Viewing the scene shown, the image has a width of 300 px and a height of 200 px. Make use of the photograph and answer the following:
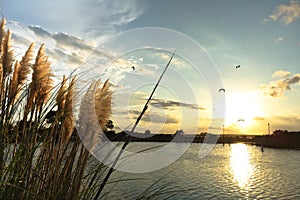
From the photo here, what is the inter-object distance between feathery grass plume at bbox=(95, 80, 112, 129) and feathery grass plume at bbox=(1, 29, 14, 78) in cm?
140

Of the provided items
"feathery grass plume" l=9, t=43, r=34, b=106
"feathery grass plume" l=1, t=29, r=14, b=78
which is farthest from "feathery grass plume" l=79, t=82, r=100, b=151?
"feathery grass plume" l=1, t=29, r=14, b=78

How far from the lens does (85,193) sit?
87.1 inches

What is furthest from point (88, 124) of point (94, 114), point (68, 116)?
point (68, 116)

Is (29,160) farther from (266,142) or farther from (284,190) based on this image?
(266,142)

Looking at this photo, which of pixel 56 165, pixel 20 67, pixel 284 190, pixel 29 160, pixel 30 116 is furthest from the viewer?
pixel 284 190

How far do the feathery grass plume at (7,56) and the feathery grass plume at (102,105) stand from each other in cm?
140

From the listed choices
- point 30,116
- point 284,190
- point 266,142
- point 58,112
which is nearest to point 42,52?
point 30,116

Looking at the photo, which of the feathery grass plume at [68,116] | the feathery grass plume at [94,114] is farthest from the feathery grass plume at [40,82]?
the feathery grass plume at [94,114]

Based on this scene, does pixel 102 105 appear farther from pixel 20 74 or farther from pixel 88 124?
pixel 20 74

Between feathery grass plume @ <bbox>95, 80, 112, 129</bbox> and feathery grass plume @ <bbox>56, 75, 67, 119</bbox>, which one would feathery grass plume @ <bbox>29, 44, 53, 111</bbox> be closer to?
feathery grass plume @ <bbox>56, 75, 67, 119</bbox>

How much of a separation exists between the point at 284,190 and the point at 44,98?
98.8 ft

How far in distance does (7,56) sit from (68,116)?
4.20ft

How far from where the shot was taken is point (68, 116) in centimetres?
230

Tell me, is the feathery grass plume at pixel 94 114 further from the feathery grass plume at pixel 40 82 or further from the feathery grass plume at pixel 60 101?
the feathery grass plume at pixel 40 82
